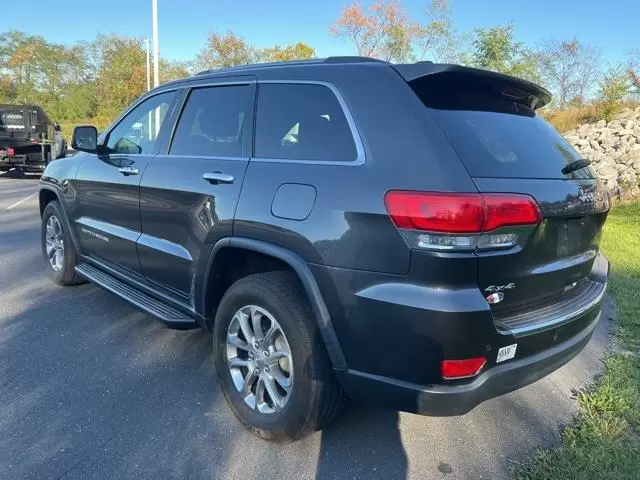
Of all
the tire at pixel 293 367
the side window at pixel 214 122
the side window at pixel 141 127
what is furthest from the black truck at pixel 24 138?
the tire at pixel 293 367

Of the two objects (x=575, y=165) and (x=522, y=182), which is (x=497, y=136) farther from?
(x=575, y=165)

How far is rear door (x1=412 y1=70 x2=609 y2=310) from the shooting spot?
2318 millimetres

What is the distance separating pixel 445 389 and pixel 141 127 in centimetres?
318

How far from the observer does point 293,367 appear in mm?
2639

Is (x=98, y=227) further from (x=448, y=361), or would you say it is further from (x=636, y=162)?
(x=636, y=162)

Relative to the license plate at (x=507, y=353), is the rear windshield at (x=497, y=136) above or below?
above

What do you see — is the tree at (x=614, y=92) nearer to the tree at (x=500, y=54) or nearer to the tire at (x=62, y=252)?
the tree at (x=500, y=54)

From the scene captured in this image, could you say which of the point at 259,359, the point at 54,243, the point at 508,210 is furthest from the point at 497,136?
the point at 54,243

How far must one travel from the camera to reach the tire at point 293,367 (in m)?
2.57

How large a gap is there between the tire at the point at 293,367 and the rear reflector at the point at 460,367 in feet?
1.95

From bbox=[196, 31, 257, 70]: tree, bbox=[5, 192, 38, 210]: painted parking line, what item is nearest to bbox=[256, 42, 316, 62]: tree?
bbox=[196, 31, 257, 70]: tree

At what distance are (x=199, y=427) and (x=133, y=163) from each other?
79.1 inches

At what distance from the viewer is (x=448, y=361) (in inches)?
87.6

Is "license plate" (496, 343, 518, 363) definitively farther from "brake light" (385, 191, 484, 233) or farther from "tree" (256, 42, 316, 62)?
"tree" (256, 42, 316, 62)
